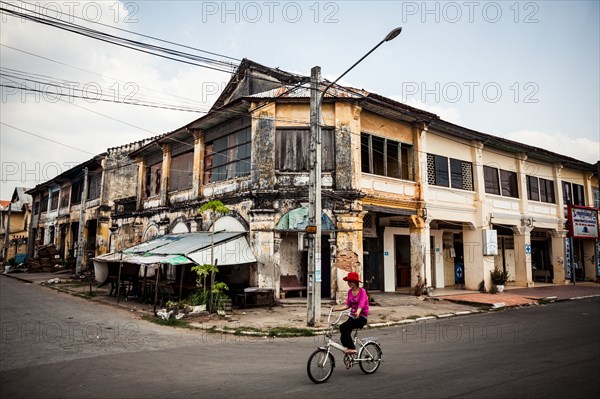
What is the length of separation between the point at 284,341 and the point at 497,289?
13.6 m

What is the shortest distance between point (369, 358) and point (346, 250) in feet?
26.7

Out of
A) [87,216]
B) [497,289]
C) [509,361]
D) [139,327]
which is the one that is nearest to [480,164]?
[497,289]

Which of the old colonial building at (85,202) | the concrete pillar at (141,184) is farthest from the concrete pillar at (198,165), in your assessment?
the old colonial building at (85,202)

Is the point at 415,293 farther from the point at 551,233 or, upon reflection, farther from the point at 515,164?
the point at 551,233

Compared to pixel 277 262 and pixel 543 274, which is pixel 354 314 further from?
pixel 543 274

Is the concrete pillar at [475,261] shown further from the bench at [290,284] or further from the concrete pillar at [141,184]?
the concrete pillar at [141,184]

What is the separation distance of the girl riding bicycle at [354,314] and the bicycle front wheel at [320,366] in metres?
0.47

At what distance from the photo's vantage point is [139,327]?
10.8m

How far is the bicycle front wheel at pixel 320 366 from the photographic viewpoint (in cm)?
582

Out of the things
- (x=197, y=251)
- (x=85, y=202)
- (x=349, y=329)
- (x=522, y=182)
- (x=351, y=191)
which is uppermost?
(x=522, y=182)

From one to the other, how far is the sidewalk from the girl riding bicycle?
4.01 metres

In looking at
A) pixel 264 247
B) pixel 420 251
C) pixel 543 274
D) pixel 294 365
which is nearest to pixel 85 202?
pixel 264 247

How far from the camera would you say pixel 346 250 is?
47.5 ft

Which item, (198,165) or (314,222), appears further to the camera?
(198,165)
